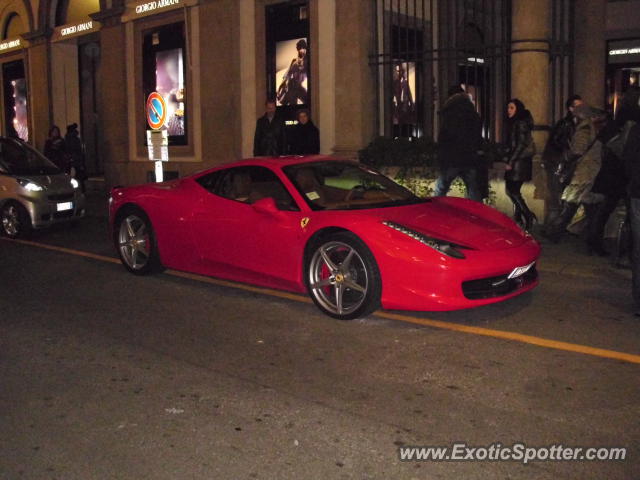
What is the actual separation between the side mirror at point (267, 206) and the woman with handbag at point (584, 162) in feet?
14.4

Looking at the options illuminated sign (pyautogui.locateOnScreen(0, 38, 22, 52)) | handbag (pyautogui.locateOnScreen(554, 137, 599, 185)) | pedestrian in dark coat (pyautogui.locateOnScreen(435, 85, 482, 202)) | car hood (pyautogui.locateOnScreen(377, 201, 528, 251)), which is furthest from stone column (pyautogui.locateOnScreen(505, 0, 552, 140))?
illuminated sign (pyautogui.locateOnScreen(0, 38, 22, 52))

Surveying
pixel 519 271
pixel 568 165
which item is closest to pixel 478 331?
pixel 519 271

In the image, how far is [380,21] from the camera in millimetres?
14320

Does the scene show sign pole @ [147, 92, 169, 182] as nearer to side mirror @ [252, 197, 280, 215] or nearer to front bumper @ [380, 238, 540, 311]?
side mirror @ [252, 197, 280, 215]

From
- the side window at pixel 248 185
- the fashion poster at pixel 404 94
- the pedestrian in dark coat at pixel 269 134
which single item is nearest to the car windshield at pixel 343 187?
the side window at pixel 248 185

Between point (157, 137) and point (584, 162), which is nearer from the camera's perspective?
point (584, 162)

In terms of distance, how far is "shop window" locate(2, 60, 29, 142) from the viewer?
2419cm

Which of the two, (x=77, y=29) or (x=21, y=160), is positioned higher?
(x=77, y=29)

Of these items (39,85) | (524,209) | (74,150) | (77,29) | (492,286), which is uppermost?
(77,29)

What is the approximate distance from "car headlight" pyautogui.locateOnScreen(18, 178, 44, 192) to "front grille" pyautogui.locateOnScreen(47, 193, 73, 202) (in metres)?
0.20

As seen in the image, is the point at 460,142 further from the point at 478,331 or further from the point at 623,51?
the point at 623,51

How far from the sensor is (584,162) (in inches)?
365

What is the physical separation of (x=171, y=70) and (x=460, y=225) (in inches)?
530

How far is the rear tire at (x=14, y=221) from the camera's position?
11391 mm
